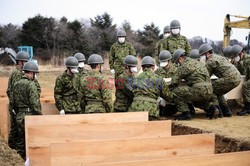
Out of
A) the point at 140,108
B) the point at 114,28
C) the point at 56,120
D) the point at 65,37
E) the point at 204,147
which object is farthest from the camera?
the point at 114,28

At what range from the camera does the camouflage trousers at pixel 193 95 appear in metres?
7.07

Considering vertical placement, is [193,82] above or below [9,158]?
above

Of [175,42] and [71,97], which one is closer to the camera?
[71,97]

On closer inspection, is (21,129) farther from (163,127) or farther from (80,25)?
(80,25)

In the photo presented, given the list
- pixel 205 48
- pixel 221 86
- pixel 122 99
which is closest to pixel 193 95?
pixel 221 86

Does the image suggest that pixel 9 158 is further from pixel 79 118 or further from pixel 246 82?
pixel 246 82

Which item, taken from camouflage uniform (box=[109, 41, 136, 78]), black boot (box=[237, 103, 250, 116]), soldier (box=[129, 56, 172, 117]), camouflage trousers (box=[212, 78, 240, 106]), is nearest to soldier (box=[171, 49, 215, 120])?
camouflage trousers (box=[212, 78, 240, 106])

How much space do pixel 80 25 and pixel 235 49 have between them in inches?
1289

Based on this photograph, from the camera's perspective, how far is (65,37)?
A: 37.9 m

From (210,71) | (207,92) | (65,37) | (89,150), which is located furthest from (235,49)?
(65,37)

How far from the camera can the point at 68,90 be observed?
23.5 ft

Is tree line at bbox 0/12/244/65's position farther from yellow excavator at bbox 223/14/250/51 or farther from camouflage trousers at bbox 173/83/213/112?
camouflage trousers at bbox 173/83/213/112

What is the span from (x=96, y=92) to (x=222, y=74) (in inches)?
123

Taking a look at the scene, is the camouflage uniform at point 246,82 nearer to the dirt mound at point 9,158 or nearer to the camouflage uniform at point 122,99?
the camouflage uniform at point 122,99
